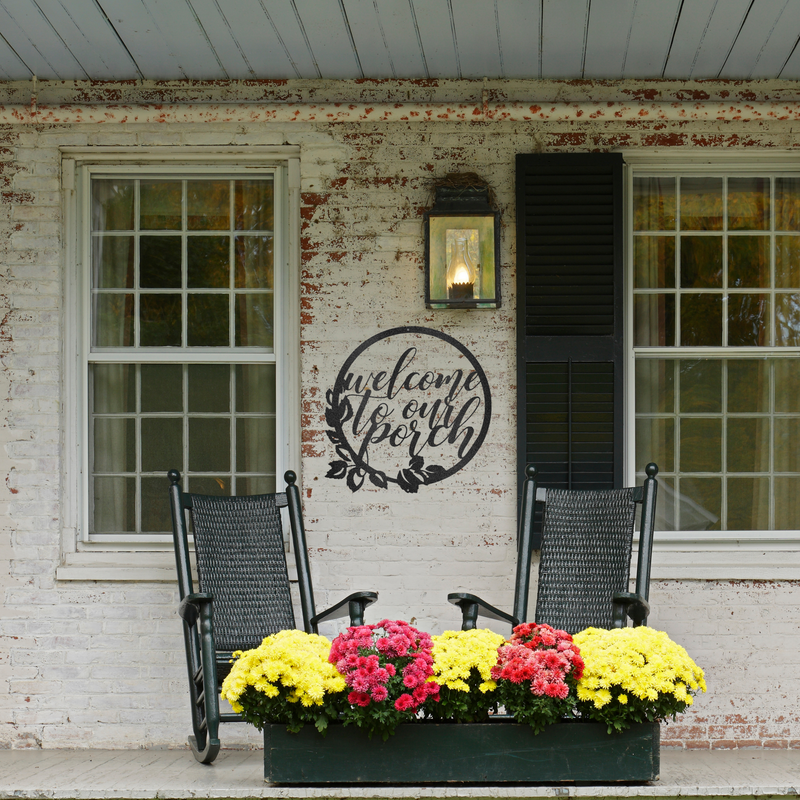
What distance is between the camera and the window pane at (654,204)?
337cm

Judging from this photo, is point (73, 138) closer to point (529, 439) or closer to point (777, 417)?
point (529, 439)

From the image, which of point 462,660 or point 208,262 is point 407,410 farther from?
point 462,660

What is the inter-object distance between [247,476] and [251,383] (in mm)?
389

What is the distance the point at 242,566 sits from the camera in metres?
3.04

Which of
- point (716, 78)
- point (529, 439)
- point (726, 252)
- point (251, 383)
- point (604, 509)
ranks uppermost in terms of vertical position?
point (716, 78)

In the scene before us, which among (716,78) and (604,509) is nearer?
(604,509)

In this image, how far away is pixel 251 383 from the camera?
11.1 feet

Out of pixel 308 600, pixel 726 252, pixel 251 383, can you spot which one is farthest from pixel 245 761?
pixel 726 252

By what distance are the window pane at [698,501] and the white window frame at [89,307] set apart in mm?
1596

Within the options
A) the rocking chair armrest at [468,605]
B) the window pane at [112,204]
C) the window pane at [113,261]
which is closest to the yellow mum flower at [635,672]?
the rocking chair armrest at [468,605]

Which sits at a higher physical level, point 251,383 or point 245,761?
point 251,383

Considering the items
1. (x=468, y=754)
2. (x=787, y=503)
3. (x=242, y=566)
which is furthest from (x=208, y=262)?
(x=787, y=503)

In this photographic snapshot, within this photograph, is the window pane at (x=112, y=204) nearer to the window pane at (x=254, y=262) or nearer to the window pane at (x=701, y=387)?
the window pane at (x=254, y=262)

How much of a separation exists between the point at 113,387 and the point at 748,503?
8.79ft
